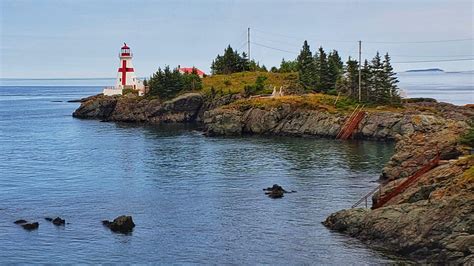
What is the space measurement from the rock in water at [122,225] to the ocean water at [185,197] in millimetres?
871

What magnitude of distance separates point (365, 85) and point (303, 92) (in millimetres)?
19973

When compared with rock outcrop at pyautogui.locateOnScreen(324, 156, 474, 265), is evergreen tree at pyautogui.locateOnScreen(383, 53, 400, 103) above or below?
above

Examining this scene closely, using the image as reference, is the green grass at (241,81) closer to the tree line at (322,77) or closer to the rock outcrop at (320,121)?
the tree line at (322,77)

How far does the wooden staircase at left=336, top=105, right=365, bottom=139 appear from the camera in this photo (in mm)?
123375

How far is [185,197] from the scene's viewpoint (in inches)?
2783

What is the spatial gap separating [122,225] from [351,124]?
2999 inches

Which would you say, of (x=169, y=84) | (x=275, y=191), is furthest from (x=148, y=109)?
(x=275, y=191)

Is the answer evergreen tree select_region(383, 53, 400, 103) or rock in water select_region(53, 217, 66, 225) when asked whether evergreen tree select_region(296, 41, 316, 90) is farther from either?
rock in water select_region(53, 217, 66, 225)

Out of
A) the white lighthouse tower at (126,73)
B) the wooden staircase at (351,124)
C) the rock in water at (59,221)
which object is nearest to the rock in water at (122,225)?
the rock in water at (59,221)

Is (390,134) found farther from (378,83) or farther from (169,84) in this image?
(169,84)

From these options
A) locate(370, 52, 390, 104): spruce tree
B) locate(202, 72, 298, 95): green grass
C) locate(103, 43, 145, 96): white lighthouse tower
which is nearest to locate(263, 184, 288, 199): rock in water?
locate(370, 52, 390, 104): spruce tree

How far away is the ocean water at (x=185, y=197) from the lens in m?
50.7

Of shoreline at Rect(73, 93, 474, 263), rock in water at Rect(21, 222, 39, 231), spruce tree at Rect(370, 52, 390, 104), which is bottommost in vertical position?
rock in water at Rect(21, 222, 39, 231)

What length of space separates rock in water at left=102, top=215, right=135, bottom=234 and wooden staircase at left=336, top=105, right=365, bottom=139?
239 ft
